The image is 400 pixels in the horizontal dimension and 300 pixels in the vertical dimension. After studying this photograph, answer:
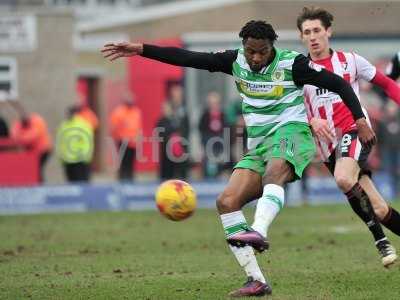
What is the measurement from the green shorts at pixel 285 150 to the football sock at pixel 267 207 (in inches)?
13.9

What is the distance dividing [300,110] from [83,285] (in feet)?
8.59

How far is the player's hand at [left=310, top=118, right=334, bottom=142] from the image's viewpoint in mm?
10562

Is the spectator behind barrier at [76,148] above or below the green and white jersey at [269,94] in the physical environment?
below

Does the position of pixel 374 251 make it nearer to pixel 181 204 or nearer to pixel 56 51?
pixel 181 204

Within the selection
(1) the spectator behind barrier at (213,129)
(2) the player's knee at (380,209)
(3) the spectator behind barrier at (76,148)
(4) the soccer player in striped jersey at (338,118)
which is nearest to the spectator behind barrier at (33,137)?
(3) the spectator behind barrier at (76,148)

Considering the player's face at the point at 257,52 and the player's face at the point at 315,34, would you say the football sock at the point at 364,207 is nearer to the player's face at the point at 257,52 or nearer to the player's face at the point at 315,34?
the player's face at the point at 315,34

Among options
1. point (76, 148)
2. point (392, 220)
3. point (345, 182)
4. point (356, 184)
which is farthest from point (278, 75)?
point (76, 148)

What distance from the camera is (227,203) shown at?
31.6 ft

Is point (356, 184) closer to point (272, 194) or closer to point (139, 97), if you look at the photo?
point (272, 194)

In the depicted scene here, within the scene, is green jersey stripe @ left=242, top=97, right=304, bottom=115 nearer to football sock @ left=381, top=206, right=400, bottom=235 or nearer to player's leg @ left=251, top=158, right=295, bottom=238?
player's leg @ left=251, top=158, right=295, bottom=238

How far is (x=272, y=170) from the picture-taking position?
9.66 m

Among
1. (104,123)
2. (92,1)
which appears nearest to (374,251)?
(104,123)

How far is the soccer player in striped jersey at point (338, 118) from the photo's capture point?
10.6m

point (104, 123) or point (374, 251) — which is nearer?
point (374, 251)
